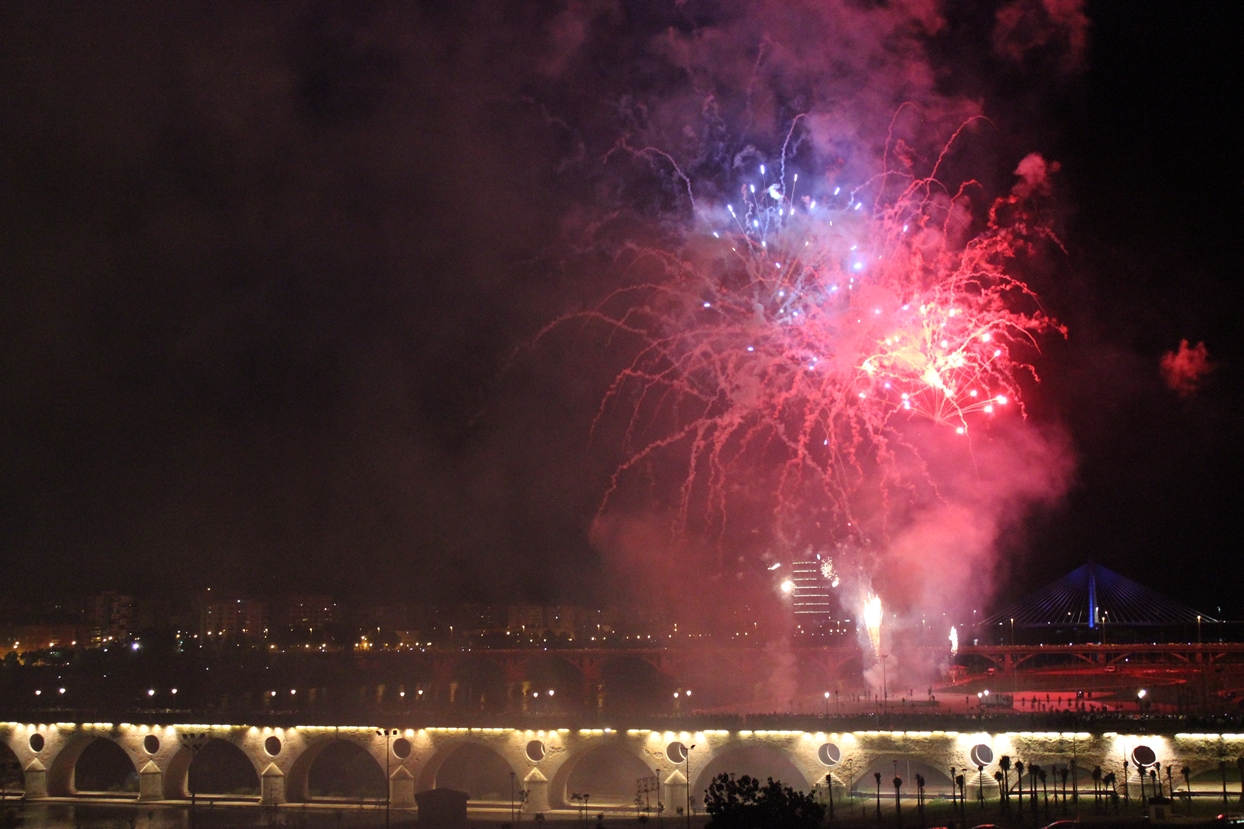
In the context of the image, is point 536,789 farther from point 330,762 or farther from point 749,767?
point 330,762

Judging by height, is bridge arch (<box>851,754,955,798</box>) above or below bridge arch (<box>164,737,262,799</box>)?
above

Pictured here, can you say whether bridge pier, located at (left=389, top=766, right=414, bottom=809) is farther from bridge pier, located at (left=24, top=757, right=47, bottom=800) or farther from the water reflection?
bridge pier, located at (left=24, top=757, right=47, bottom=800)

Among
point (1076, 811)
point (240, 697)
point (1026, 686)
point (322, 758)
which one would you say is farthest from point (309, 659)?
point (1076, 811)

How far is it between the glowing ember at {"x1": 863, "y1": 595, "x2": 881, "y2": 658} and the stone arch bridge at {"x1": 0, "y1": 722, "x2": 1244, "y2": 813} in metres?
8.84

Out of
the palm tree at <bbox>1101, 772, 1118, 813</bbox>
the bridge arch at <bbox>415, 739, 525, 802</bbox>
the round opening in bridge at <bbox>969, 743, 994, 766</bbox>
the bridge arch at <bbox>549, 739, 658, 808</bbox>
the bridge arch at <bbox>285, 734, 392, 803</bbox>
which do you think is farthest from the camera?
the bridge arch at <bbox>285, 734, 392, 803</bbox>

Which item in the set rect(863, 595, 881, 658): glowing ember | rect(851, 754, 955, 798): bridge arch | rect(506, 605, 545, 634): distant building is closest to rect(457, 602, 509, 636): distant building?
rect(506, 605, 545, 634): distant building

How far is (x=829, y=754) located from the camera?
111ft

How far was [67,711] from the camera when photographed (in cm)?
4294

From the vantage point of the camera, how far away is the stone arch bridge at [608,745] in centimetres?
3080

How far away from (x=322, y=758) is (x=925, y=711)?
28.8 metres

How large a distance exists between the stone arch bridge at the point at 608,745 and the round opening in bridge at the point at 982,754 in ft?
0.09

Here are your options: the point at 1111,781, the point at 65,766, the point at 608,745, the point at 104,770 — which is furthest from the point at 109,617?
the point at 1111,781

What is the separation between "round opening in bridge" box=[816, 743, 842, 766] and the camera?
3378 centimetres

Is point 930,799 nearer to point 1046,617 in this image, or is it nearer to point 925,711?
point 925,711
